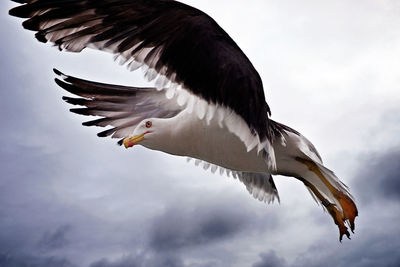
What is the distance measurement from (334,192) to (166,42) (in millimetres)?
3372

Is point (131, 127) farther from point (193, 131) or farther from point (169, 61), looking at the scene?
point (169, 61)

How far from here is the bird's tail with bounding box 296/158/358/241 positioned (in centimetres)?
738

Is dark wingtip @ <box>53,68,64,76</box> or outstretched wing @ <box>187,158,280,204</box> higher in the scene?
dark wingtip @ <box>53,68,64,76</box>

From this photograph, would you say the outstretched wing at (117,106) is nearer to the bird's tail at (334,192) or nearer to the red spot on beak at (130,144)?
the red spot on beak at (130,144)

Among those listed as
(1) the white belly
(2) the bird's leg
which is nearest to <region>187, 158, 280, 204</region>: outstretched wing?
(2) the bird's leg

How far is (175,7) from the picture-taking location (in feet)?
18.5

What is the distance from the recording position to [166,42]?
567 cm

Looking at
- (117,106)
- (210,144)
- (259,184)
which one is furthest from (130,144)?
(259,184)

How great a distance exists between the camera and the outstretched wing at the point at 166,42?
5527mm

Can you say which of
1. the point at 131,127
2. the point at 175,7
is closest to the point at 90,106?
the point at 131,127

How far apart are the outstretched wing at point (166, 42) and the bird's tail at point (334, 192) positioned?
1969 mm

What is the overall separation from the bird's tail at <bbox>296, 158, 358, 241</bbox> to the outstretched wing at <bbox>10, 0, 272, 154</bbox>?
197cm

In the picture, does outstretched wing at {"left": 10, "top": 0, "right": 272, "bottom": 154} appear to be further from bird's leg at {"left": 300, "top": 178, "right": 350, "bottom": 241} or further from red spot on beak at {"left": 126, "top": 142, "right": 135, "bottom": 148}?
bird's leg at {"left": 300, "top": 178, "right": 350, "bottom": 241}

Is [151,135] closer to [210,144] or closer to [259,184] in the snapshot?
[210,144]
